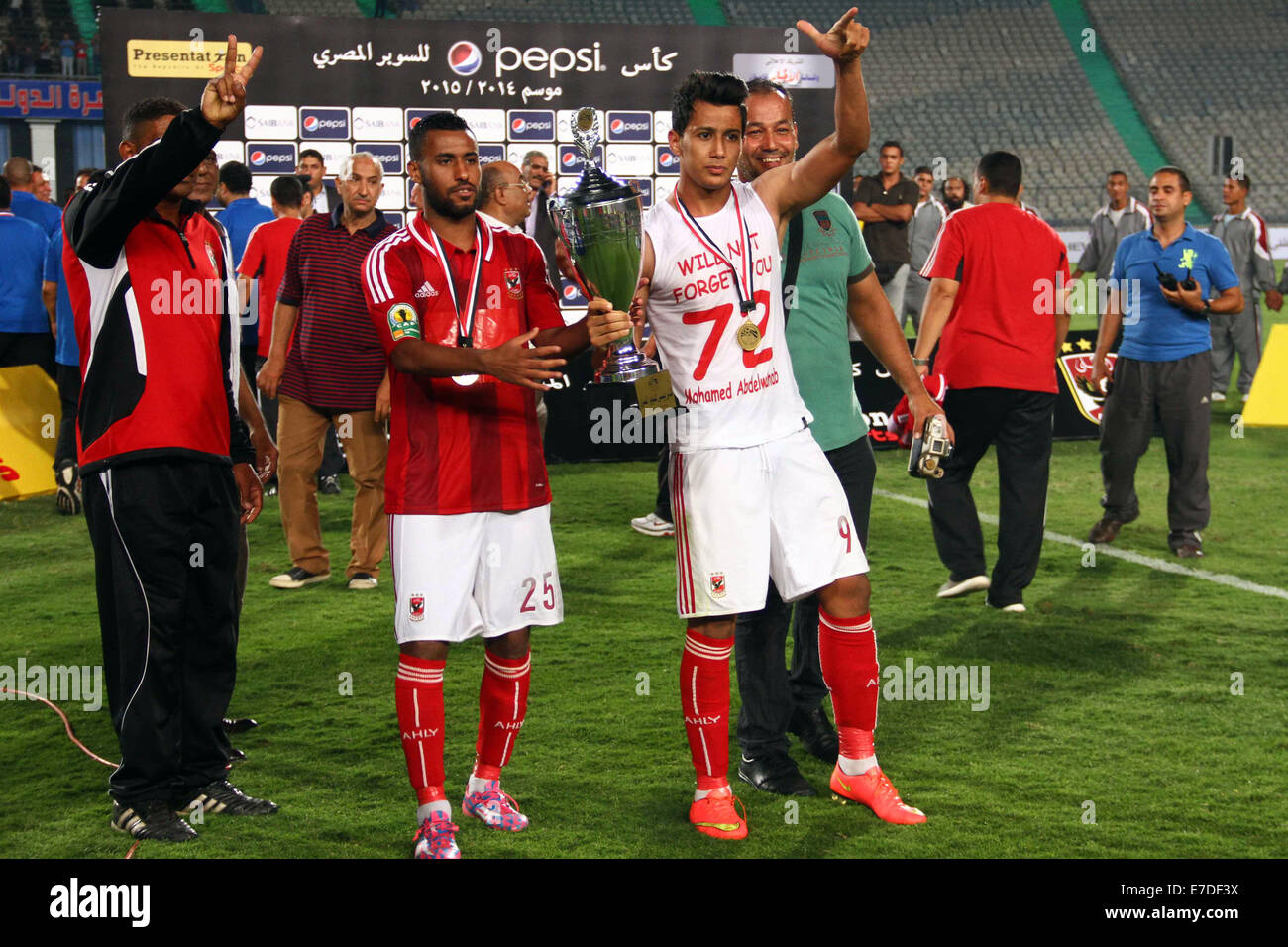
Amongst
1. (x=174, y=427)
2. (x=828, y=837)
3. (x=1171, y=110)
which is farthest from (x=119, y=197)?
(x=1171, y=110)

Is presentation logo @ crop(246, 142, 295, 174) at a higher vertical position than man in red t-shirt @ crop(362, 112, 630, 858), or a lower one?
higher

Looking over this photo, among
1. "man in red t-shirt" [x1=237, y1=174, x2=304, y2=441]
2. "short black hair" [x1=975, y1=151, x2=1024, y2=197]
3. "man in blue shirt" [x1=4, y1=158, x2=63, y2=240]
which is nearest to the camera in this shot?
"short black hair" [x1=975, y1=151, x2=1024, y2=197]

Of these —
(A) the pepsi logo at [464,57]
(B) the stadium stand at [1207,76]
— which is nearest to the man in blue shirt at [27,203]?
(A) the pepsi logo at [464,57]

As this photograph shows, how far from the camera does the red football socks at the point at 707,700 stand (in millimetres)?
3996

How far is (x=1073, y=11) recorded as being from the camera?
4044 cm

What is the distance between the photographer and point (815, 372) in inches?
177

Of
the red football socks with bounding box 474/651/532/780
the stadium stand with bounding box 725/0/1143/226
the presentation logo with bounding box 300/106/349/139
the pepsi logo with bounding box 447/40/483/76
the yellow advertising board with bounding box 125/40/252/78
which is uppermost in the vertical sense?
the stadium stand with bounding box 725/0/1143/226

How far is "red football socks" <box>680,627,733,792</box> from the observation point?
400 centimetres

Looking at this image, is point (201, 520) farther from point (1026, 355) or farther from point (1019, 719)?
point (1026, 355)

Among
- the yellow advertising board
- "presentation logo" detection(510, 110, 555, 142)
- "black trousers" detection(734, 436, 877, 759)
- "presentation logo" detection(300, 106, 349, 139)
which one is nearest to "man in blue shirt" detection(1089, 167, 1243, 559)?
"black trousers" detection(734, 436, 877, 759)

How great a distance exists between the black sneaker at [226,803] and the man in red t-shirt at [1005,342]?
11.9 feet

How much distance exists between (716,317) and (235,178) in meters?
6.53

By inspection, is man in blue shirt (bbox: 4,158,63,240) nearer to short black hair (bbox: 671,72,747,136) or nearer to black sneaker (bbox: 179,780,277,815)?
black sneaker (bbox: 179,780,277,815)

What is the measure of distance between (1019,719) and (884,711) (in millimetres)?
469
